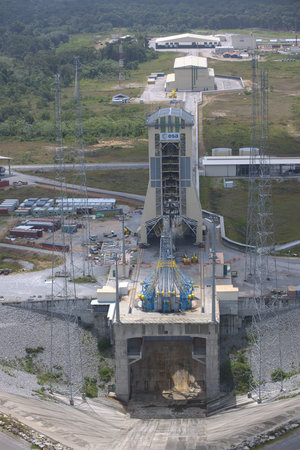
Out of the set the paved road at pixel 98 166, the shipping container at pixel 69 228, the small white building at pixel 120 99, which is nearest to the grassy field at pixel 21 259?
the shipping container at pixel 69 228

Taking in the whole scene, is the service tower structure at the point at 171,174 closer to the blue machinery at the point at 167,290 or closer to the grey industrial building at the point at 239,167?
the blue machinery at the point at 167,290

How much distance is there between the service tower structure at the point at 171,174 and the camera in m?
67.1

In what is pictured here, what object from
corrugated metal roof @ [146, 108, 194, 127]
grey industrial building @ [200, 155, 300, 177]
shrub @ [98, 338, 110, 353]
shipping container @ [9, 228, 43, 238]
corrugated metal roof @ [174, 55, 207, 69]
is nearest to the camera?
shrub @ [98, 338, 110, 353]

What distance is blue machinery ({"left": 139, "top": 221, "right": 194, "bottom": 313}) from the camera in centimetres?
5538

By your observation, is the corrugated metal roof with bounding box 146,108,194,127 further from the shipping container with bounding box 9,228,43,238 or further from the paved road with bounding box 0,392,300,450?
the paved road with bounding box 0,392,300,450

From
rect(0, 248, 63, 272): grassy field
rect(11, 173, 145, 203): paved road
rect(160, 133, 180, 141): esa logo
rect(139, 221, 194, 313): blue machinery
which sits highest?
rect(160, 133, 180, 141): esa logo

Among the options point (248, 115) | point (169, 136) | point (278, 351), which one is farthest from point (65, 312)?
point (248, 115)

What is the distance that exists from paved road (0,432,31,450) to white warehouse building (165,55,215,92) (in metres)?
116

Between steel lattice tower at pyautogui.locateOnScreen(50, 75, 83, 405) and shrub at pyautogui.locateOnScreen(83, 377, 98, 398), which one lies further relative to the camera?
steel lattice tower at pyautogui.locateOnScreen(50, 75, 83, 405)

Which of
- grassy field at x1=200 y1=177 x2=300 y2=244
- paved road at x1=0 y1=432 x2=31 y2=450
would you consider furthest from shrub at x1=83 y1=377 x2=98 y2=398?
grassy field at x1=200 y1=177 x2=300 y2=244

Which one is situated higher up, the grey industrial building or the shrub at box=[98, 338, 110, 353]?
the grey industrial building

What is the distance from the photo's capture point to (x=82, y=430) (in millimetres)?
47438

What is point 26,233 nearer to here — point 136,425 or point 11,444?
point 136,425

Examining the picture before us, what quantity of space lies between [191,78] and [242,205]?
70203mm
